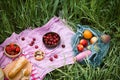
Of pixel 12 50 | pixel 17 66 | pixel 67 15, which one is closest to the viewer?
pixel 17 66

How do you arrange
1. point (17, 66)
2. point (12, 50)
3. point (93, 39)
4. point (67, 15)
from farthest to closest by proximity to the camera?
1. point (67, 15)
2. point (93, 39)
3. point (12, 50)
4. point (17, 66)

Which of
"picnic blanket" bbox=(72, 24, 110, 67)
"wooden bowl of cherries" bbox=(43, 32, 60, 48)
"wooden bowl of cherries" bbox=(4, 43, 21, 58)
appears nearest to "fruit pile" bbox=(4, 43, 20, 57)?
"wooden bowl of cherries" bbox=(4, 43, 21, 58)

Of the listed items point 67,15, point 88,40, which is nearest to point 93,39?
point 88,40

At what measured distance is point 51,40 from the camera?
13.1ft

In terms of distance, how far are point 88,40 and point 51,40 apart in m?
0.46

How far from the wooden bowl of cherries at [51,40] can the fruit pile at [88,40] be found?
0.27 meters

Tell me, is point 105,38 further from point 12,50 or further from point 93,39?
point 12,50

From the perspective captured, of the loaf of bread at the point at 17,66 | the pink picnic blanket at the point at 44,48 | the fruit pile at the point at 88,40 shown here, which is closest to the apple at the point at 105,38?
the fruit pile at the point at 88,40

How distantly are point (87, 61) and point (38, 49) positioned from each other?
2.05 feet

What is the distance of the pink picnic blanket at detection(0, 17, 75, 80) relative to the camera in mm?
3832

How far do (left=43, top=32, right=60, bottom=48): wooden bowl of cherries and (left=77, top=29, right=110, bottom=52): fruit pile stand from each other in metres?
0.27

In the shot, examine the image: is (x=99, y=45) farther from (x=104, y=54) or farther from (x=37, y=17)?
(x=37, y=17)

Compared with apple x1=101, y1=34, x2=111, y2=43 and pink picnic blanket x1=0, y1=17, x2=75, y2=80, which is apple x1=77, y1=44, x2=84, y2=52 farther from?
apple x1=101, y1=34, x2=111, y2=43

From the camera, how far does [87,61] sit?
12.4 feet
